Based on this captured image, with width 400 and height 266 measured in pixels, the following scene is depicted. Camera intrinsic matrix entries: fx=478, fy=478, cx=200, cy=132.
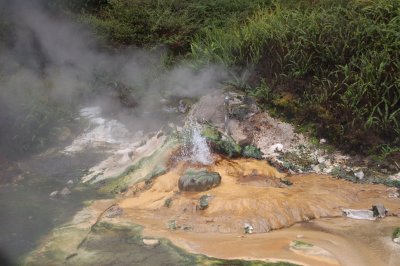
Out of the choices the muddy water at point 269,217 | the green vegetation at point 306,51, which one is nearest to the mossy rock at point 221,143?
the muddy water at point 269,217

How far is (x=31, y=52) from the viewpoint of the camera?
932cm

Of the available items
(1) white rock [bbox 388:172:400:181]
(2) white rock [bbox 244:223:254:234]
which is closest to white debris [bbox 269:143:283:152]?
(1) white rock [bbox 388:172:400:181]

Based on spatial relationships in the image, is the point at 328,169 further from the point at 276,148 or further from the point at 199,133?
the point at 199,133

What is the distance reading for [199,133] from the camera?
6.91m

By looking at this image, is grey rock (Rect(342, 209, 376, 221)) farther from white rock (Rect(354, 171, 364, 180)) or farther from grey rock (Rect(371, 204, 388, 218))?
white rock (Rect(354, 171, 364, 180))

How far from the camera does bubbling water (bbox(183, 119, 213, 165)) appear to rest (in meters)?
6.52

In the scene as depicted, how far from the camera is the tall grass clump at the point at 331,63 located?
21.9 feet

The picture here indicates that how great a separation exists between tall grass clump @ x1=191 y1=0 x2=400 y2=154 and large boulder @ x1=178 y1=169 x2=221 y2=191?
205 cm

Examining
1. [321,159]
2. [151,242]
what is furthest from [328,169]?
[151,242]

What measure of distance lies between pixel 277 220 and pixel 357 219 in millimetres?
905

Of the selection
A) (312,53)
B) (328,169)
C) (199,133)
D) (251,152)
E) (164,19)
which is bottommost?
(328,169)

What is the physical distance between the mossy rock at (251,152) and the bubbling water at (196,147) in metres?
0.58

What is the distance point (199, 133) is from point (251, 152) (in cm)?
80

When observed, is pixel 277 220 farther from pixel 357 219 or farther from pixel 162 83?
pixel 162 83
